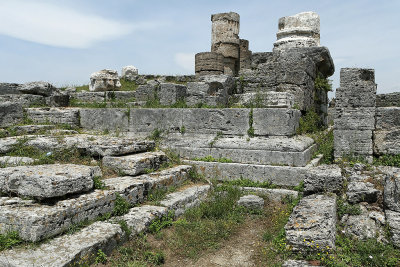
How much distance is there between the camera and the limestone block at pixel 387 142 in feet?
21.2

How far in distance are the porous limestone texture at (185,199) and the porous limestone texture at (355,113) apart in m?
2.96

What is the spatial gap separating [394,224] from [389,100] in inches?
211

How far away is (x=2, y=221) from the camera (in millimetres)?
3816

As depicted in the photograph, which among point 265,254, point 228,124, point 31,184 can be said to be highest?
point 228,124

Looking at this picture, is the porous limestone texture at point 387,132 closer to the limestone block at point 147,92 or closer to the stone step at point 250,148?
the stone step at point 250,148

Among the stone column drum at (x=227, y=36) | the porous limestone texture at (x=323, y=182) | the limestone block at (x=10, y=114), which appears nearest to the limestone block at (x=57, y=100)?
the limestone block at (x=10, y=114)

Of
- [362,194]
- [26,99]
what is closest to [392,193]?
[362,194]

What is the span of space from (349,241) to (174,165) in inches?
145

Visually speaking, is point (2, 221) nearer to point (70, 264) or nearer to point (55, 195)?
point (55, 195)

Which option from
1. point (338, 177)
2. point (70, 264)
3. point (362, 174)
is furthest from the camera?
point (362, 174)

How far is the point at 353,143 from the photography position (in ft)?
22.4

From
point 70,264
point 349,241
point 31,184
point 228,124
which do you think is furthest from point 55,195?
point 228,124

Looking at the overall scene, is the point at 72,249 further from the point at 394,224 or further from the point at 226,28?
the point at 226,28

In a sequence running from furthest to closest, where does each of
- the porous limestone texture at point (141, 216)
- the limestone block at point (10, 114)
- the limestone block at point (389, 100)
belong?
the limestone block at point (389, 100), the limestone block at point (10, 114), the porous limestone texture at point (141, 216)
